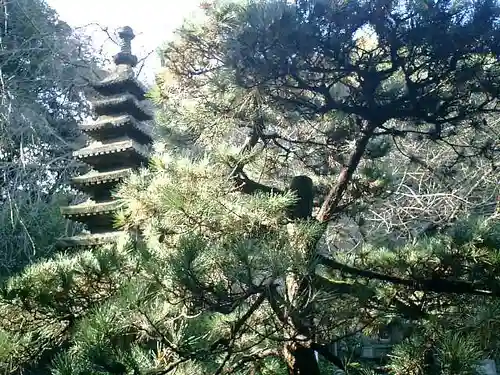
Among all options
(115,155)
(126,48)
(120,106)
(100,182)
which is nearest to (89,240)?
(100,182)

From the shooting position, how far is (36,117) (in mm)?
6191

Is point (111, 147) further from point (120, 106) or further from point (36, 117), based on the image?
point (36, 117)

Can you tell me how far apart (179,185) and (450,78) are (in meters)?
0.95

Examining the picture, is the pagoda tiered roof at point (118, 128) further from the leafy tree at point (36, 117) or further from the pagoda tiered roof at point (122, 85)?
the leafy tree at point (36, 117)

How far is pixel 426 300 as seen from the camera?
6.68 feet

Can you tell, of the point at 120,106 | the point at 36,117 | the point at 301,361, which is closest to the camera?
the point at 301,361

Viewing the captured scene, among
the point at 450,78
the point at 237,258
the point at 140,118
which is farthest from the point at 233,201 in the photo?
the point at 140,118

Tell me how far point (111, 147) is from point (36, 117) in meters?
2.26

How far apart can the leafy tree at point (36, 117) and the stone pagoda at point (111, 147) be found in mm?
868

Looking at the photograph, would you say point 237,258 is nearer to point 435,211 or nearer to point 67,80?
point 435,211

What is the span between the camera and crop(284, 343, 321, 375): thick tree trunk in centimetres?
183

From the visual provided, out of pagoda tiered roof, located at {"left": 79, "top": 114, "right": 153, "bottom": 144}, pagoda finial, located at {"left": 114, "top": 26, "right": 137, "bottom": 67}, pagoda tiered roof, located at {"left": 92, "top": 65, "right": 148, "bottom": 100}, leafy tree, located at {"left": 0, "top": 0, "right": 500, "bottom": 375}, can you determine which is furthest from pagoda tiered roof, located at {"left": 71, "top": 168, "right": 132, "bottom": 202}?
leafy tree, located at {"left": 0, "top": 0, "right": 500, "bottom": 375}

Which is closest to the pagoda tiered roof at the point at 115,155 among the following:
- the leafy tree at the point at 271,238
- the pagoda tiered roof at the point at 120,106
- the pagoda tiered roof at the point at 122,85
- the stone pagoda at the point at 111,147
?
the stone pagoda at the point at 111,147

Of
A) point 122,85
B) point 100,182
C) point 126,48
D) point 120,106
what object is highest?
point 126,48
